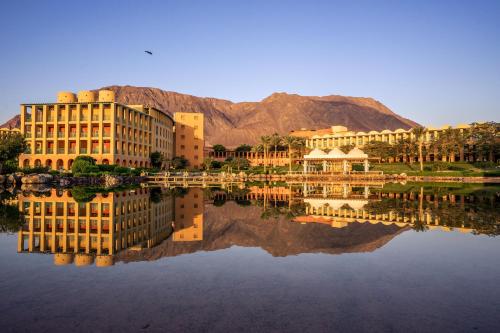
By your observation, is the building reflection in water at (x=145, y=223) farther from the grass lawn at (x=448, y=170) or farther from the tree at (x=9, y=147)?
the grass lawn at (x=448, y=170)

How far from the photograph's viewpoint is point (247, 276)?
950cm

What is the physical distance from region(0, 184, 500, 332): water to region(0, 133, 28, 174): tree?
4201cm

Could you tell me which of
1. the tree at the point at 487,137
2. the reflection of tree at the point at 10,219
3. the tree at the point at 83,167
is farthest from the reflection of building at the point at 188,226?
the tree at the point at 487,137

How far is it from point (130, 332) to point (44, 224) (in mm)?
13355

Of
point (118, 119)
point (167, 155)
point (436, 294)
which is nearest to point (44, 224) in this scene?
point (436, 294)

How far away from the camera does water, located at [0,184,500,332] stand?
658cm

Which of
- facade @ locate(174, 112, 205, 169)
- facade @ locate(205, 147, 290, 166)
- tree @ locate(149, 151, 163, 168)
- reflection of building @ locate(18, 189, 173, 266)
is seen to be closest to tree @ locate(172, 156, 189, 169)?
facade @ locate(174, 112, 205, 169)

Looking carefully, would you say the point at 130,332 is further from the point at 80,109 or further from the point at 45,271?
the point at 80,109

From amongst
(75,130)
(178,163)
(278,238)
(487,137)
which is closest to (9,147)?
(75,130)

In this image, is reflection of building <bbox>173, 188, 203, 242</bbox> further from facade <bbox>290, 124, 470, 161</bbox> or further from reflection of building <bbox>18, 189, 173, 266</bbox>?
facade <bbox>290, 124, 470, 161</bbox>

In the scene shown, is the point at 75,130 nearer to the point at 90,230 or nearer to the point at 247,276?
the point at 90,230

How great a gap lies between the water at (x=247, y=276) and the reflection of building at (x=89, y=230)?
3.1 inches

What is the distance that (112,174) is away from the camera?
58750mm

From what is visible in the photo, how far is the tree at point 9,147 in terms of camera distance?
5422 centimetres
